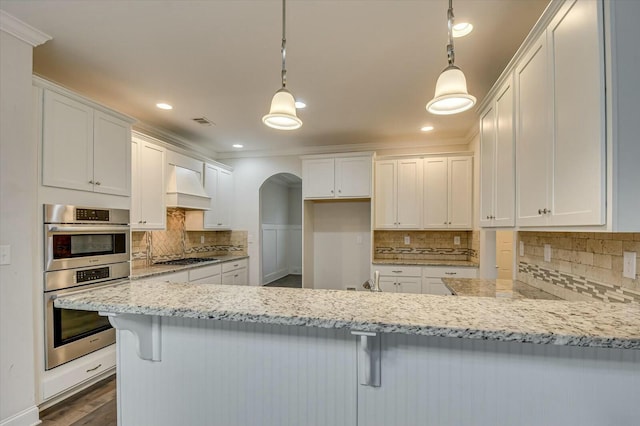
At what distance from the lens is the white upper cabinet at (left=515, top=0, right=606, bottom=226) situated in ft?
3.77

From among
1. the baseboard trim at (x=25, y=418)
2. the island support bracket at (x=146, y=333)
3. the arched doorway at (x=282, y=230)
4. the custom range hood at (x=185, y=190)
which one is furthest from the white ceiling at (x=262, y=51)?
the arched doorway at (x=282, y=230)

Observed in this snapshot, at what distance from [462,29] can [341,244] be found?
11.7 ft

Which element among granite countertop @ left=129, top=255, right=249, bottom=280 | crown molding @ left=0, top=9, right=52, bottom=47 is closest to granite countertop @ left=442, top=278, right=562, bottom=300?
granite countertop @ left=129, top=255, right=249, bottom=280

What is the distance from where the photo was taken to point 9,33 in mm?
1938

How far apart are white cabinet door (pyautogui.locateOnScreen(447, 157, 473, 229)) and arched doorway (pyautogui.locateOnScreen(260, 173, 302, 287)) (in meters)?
3.33

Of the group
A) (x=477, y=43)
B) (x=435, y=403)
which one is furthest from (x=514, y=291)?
(x=477, y=43)

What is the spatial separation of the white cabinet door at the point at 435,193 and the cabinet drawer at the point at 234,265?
287 cm

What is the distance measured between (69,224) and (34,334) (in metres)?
0.78

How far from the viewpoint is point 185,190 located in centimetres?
404

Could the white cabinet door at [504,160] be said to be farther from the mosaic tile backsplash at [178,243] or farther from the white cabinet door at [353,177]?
the mosaic tile backsplash at [178,243]

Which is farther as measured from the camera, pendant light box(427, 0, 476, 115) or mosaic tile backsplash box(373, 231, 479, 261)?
mosaic tile backsplash box(373, 231, 479, 261)

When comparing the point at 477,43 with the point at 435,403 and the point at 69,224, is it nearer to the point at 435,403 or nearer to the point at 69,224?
the point at 435,403

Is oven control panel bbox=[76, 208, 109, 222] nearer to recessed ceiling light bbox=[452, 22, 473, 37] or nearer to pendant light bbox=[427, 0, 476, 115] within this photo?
→ pendant light bbox=[427, 0, 476, 115]

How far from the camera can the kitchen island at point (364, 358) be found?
3.09 feet
